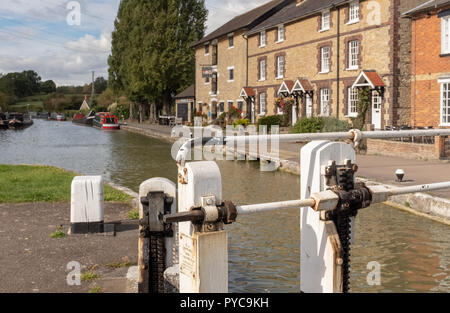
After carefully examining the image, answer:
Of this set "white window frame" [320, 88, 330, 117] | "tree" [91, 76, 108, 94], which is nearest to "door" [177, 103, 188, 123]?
"white window frame" [320, 88, 330, 117]

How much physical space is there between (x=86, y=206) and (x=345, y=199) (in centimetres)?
562

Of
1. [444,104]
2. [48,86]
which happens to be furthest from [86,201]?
[48,86]

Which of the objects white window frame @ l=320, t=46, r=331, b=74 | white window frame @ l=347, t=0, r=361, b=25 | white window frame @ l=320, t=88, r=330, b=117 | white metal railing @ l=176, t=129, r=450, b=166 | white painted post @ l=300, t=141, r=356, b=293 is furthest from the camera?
white window frame @ l=320, t=46, r=331, b=74

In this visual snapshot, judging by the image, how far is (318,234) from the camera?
281cm

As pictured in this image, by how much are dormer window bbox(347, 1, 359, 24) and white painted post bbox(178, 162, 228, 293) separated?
83.8 ft

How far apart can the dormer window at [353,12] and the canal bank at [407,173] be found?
804 centimetres

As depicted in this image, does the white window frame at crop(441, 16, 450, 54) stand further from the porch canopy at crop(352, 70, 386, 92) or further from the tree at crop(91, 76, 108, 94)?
the tree at crop(91, 76, 108, 94)

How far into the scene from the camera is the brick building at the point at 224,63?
38.9 meters

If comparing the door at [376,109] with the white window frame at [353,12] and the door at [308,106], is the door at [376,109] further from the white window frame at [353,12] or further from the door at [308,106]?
the door at [308,106]

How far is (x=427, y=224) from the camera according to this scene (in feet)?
31.1

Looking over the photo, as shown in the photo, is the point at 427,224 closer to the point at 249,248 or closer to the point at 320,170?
the point at 249,248

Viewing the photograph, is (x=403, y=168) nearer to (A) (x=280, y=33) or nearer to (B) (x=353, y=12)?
(B) (x=353, y=12)

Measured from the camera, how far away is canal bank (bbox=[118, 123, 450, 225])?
9.94 meters
